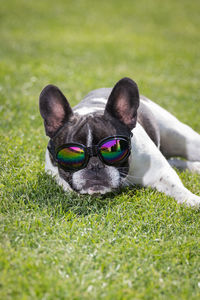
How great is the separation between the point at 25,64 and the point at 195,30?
11515 millimetres

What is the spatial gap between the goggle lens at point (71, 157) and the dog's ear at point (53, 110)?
315 mm

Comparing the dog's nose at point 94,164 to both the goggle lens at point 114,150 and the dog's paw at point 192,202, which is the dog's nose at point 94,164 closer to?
the goggle lens at point 114,150

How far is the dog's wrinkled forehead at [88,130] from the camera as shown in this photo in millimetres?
3070

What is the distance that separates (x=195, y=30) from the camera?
18.1m

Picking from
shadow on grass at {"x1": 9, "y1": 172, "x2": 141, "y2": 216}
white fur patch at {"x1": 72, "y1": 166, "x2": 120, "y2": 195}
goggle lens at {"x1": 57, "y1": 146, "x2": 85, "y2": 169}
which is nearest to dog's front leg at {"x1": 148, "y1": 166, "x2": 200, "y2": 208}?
shadow on grass at {"x1": 9, "y1": 172, "x2": 141, "y2": 216}

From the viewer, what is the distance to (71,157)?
9.93 ft

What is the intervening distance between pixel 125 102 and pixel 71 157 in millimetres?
722

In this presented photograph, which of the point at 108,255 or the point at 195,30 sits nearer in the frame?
the point at 108,255

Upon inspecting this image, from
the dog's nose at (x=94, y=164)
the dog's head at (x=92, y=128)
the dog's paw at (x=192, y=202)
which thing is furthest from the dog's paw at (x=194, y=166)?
the dog's nose at (x=94, y=164)

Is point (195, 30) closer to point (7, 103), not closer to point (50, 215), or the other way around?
point (7, 103)

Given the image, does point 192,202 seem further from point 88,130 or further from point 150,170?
point 88,130

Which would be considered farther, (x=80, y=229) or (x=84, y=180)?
(x=84, y=180)

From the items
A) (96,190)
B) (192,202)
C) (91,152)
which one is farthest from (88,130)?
(192,202)

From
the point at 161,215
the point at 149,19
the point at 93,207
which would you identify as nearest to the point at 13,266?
the point at 93,207
